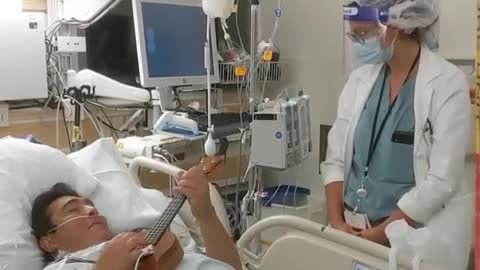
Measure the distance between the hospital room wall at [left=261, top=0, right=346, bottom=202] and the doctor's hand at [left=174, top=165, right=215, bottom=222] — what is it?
195 cm

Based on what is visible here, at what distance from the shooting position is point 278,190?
12.2ft

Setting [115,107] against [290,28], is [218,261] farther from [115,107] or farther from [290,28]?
[290,28]

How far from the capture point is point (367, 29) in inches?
89.5

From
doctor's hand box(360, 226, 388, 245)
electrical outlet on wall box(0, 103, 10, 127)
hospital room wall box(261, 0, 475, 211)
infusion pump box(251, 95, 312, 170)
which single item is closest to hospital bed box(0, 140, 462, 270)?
doctor's hand box(360, 226, 388, 245)

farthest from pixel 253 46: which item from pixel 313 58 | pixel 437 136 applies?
pixel 437 136

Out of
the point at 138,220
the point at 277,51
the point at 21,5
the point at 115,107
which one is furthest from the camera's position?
the point at 277,51

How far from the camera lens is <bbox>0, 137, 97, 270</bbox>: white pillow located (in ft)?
5.92

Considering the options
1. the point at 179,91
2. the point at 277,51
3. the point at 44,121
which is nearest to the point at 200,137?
the point at 179,91

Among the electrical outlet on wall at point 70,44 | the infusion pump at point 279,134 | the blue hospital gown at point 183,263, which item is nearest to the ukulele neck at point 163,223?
the blue hospital gown at point 183,263

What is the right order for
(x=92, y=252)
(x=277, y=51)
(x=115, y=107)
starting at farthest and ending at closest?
(x=277, y=51) → (x=115, y=107) → (x=92, y=252)

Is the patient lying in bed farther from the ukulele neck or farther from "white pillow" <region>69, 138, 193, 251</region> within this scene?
"white pillow" <region>69, 138, 193, 251</region>

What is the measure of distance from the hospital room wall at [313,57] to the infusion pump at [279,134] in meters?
0.62

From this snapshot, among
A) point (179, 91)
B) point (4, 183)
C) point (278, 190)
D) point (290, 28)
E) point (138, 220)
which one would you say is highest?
point (290, 28)

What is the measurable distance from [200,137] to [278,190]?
950 mm
